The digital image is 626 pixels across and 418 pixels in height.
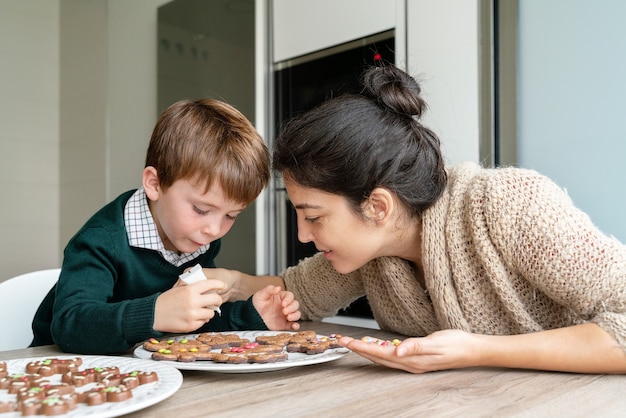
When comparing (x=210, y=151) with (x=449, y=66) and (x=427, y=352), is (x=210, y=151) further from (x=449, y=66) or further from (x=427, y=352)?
(x=449, y=66)

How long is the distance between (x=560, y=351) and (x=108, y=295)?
31.8 inches

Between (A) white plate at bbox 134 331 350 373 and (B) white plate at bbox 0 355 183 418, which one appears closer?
(B) white plate at bbox 0 355 183 418

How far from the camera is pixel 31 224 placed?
11.6 feet

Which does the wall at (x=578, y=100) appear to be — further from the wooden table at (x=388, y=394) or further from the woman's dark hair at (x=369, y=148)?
the wooden table at (x=388, y=394)

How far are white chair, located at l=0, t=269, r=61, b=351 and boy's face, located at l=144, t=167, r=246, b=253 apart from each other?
1.26ft

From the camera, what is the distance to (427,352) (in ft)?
2.81

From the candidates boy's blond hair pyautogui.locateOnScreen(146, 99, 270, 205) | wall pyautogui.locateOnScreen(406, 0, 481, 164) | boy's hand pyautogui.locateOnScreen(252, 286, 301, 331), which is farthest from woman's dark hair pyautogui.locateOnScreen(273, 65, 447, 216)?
wall pyautogui.locateOnScreen(406, 0, 481, 164)

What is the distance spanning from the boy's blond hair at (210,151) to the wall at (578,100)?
2.53 feet

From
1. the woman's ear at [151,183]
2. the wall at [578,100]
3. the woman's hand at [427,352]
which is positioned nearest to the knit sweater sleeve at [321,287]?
the woman's ear at [151,183]

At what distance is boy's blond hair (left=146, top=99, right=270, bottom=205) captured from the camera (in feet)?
4.17

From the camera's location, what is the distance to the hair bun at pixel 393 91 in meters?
1.16

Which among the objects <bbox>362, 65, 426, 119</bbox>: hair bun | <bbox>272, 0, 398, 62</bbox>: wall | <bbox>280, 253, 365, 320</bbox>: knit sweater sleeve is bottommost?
<bbox>280, 253, 365, 320</bbox>: knit sweater sleeve

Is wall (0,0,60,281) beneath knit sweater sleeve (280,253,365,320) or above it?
above

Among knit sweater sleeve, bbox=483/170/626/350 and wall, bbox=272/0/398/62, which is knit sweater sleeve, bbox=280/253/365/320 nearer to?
knit sweater sleeve, bbox=483/170/626/350
